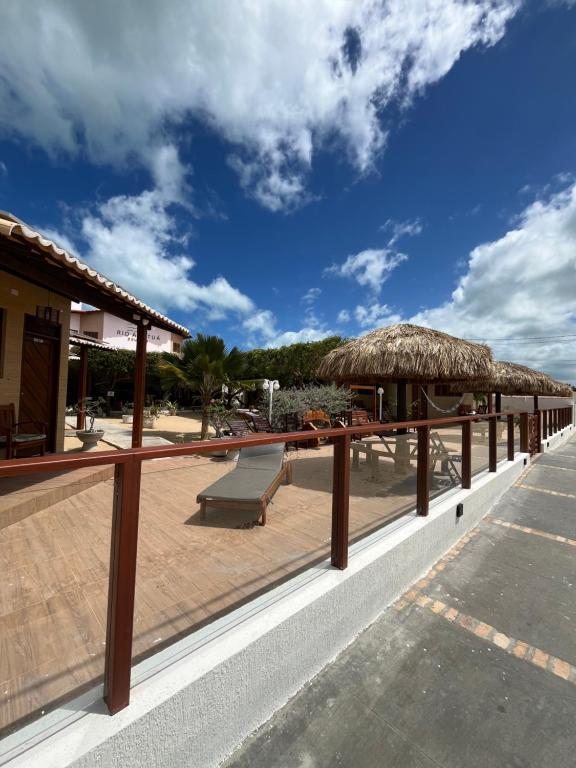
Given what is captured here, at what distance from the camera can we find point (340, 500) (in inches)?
88.4

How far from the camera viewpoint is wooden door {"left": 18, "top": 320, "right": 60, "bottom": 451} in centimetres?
541

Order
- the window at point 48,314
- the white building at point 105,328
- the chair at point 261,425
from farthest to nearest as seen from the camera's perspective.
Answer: the white building at point 105,328, the chair at point 261,425, the window at point 48,314

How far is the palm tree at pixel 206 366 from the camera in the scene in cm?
906

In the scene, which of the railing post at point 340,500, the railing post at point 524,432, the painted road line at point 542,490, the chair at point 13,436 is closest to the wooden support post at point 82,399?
the chair at point 13,436

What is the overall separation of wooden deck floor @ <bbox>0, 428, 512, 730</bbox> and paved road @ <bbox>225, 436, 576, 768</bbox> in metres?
0.62

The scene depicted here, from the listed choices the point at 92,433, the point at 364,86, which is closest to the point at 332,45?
the point at 364,86

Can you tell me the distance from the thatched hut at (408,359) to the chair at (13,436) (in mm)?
4979

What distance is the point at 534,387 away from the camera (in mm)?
15734

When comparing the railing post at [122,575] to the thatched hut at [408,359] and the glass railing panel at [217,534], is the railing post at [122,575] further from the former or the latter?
the thatched hut at [408,359]

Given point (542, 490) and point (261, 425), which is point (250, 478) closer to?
point (542, 490)

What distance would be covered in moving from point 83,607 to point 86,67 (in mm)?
9234

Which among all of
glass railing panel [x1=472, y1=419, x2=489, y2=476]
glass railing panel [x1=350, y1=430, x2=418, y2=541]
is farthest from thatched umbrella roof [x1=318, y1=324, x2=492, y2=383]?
glass railing panel [x1=350, y1=430, x2=418, y2=541]

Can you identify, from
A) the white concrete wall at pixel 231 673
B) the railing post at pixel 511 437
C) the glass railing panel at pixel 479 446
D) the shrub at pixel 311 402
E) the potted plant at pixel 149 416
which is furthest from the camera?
the potted plant at pixel 149 416

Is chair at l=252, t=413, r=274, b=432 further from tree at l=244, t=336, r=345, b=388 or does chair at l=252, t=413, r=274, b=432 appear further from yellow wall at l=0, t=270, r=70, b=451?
tree at l=244, t=336, r=345, b=388
